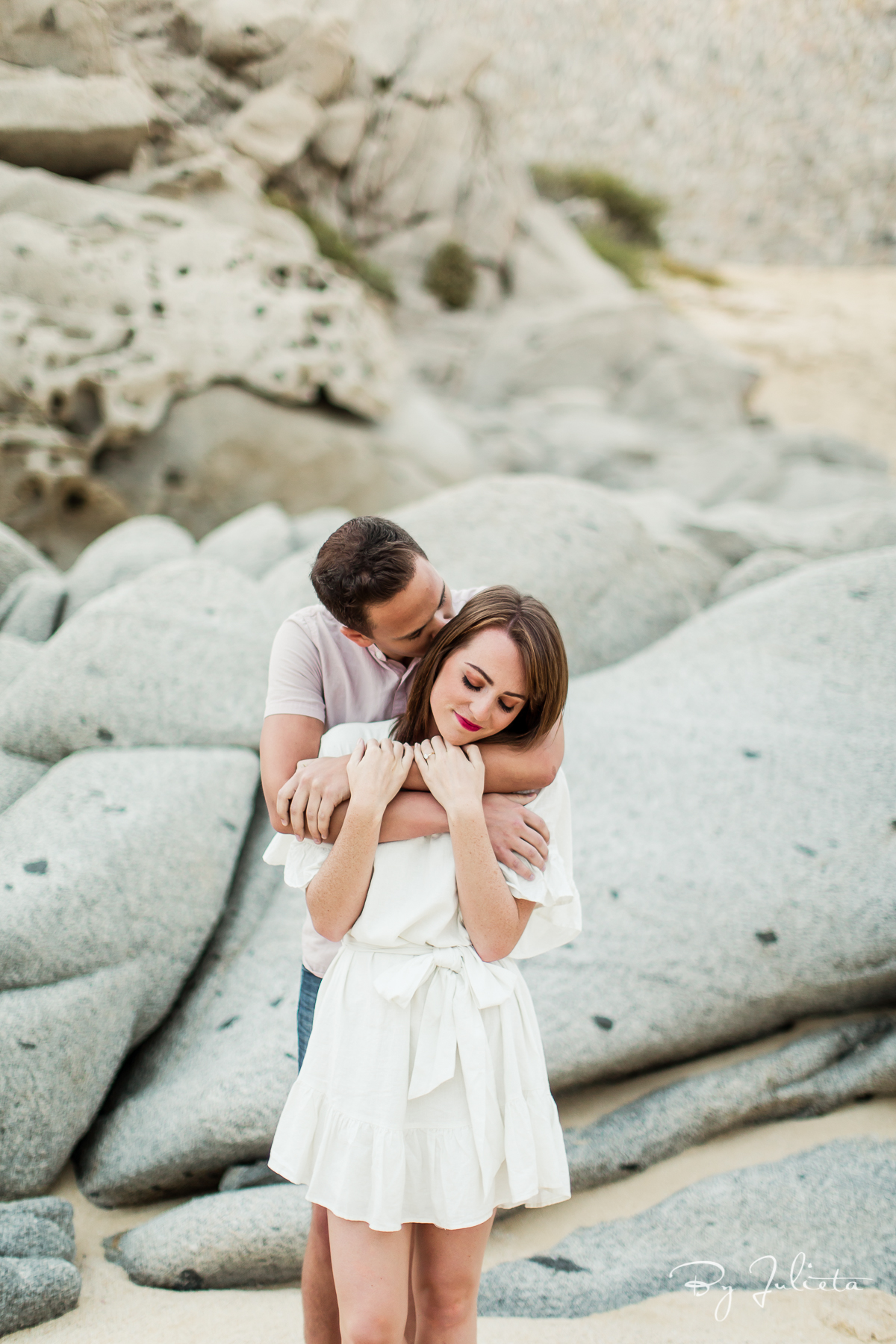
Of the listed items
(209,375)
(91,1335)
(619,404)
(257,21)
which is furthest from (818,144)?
(91,1335)

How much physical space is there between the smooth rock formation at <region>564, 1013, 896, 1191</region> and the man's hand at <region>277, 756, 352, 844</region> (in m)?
1.68

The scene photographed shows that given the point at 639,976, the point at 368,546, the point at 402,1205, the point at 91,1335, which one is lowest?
the point at 91,1335

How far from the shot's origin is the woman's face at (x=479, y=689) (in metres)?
1.75

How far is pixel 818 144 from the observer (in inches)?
939

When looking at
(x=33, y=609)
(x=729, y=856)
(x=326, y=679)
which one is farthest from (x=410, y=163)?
(x=326, y=679)

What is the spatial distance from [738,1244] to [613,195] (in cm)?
2126

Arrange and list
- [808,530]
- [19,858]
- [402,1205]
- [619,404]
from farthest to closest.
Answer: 1. [619,404]
2. [808,530]
3. [19,858]
4. [402,1205]

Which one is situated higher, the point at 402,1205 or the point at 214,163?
the point at 214,163

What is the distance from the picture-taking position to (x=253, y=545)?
16.4 feet

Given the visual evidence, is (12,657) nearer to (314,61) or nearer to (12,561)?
(12,561)

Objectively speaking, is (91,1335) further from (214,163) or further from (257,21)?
(257,21)

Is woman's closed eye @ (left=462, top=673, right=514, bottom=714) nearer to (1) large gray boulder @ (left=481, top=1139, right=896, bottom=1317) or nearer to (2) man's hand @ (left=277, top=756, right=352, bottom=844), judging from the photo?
(2) man's hand @ (left=277, top=756, right=352, bottom=844)

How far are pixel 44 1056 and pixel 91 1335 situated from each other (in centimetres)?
73

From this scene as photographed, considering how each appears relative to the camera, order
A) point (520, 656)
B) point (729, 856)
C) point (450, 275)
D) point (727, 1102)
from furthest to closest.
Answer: point (450, 275) < point (729, 856) < point (727, 1102) < point (520, 656)
